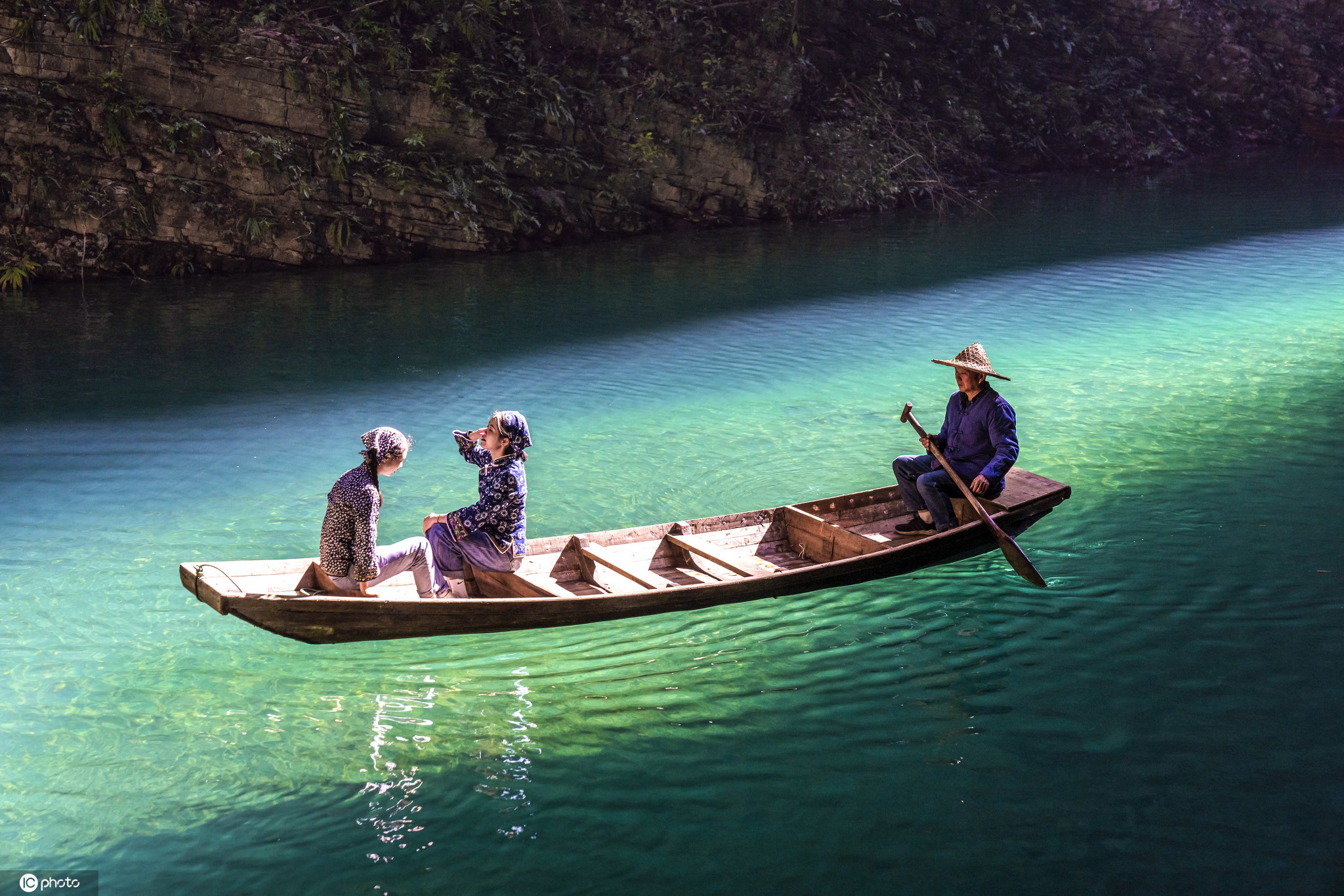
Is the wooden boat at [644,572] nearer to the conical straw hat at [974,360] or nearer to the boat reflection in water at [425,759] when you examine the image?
the boat reflection in water at [425,759]

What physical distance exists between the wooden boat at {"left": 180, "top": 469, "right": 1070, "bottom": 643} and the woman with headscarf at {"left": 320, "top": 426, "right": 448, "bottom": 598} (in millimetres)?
152

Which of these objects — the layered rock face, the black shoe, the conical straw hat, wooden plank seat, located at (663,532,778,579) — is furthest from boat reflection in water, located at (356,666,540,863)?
the layered rock face

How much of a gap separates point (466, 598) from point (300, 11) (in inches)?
562

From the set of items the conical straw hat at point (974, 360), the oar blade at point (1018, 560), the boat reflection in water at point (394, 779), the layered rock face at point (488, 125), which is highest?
the layered rock face at point (488, 125)

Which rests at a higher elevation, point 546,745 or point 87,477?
point 87,477

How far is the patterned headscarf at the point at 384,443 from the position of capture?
539 cm

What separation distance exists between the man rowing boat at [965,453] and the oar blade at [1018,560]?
1.08 ft

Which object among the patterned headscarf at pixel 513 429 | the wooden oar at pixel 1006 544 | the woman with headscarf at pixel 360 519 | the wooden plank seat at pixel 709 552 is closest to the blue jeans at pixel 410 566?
the woman with headscarf at pixel 360 519

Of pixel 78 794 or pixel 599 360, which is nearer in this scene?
pixel 78 794

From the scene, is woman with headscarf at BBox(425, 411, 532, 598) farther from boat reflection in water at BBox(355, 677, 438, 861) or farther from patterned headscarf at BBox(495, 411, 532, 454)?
boat reflection in water at BBox(355, 677, 438, 861)

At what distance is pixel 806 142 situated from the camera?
2116 centimetres

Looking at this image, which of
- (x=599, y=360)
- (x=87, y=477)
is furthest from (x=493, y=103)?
(x=87, y=477)

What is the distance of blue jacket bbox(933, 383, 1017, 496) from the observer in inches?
267

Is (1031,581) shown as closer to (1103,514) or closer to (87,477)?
(1103,514)
